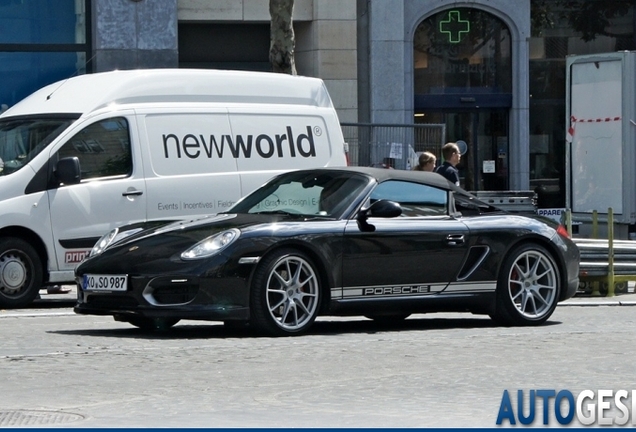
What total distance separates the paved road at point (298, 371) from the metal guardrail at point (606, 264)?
11.2 feet

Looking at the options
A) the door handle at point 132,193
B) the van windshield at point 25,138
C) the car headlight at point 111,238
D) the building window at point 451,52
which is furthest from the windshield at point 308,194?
the building window at point 451,52

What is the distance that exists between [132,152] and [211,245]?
445 cm

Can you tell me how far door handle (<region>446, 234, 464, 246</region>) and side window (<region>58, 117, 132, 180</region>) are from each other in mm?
4444

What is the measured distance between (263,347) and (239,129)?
5705 millimetres

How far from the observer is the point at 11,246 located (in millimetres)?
13852

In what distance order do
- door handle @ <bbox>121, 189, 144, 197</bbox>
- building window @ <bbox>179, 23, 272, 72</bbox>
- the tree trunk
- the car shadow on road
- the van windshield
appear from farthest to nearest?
building window @ <bbox>179, 23, 272, 72</bbox> → the tree trunk → door handle @ <bbox>121, 189, 144, 197</bbox> → the van windshield → the car shadow on road

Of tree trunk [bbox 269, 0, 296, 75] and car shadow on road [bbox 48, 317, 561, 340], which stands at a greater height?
tree trunk [bbox 269, 0, 296, 75]

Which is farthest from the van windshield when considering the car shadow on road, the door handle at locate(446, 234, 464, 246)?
the door handle at locate(446, 234, 464, 246)

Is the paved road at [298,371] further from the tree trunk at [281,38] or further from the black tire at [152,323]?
the tree trunk at [281,38]

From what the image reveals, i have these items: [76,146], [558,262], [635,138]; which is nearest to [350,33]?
[635,138]

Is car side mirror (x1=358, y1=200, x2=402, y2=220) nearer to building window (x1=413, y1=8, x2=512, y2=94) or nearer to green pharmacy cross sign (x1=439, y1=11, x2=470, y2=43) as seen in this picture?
building window (x1=413, y1=8, x2=512, y2=94)

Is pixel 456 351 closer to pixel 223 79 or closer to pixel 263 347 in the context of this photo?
pixel 263 347

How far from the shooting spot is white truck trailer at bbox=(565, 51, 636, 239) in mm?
19344

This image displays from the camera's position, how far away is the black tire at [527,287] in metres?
11.6
